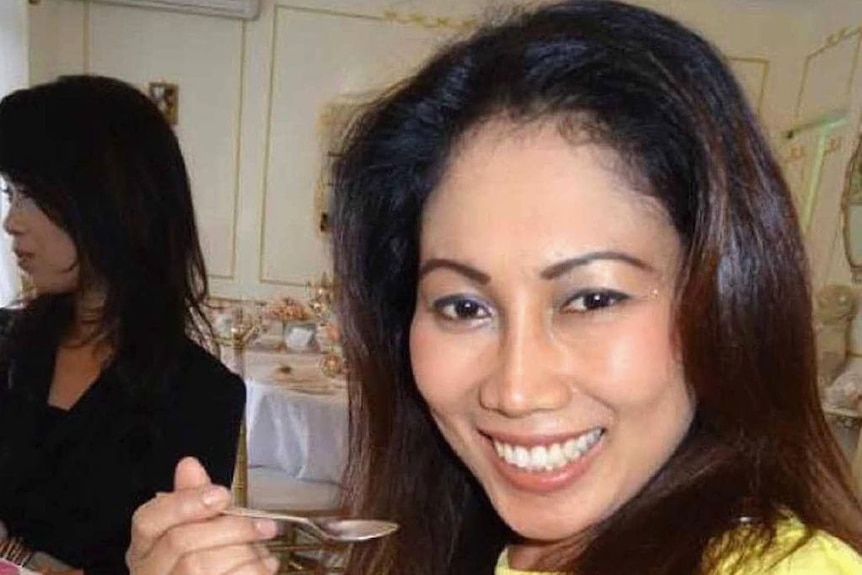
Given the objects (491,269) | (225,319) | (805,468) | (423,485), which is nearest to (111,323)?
(423,485)

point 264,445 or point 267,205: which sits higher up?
point 267,205

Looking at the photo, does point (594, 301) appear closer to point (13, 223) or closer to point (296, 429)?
point (13, 223)

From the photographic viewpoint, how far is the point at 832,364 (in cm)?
338

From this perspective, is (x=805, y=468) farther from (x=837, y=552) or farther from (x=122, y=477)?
(x=122, y=477)

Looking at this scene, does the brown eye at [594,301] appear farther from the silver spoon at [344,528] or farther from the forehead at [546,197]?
the silver spoon at [344,528]

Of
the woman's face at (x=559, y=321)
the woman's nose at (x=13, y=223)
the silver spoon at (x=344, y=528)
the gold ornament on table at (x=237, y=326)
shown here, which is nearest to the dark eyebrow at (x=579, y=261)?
the woman's face at (x=559, y=321)

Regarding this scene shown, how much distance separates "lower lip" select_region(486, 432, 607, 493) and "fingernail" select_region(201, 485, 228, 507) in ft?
0.64

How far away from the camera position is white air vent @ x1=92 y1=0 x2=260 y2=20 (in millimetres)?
3898

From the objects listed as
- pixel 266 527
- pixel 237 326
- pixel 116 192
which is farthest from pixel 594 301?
pixel 237 326

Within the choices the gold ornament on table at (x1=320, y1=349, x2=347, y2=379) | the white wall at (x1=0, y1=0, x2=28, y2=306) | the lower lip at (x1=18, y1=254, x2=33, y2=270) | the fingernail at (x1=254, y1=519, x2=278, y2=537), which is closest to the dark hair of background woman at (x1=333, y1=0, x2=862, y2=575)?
the fingernail at (x1=254, y1=519, x2=278, y2=537)

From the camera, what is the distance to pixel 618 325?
526mm

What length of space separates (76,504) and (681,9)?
365 cm

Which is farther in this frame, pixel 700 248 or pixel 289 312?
pixel 289 312

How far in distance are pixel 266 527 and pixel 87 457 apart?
2.29 ft
